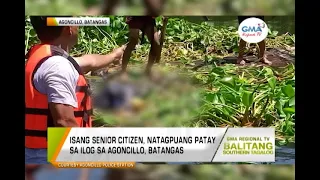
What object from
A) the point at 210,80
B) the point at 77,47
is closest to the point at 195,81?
A: the point at 210,80

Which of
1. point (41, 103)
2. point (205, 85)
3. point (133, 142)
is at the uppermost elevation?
point (205, 85)

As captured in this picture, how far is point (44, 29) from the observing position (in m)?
4.11

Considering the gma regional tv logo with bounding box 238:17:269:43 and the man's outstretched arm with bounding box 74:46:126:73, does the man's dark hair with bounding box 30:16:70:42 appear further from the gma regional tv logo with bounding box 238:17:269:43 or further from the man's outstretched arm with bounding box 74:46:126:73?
the gma regional tv logo with bounding box 238:17:269:43

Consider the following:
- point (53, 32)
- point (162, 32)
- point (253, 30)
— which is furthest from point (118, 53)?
point (253, 30)

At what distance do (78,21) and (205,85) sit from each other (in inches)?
35.8

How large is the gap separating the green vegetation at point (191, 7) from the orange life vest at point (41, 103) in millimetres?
260

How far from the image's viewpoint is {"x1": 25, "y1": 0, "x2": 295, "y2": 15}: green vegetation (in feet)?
13.5

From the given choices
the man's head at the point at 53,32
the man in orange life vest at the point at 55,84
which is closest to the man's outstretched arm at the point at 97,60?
the man in orange life vest at the point at 55,84

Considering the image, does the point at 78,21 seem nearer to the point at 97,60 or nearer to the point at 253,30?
the point at 97,60

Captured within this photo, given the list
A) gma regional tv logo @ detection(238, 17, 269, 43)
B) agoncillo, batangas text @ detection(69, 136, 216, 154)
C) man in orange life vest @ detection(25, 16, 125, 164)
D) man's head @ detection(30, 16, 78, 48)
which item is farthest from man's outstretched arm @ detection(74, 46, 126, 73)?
gma regional tv logo @ detection(238, 17, 269, 43)

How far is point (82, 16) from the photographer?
4133 millimetres

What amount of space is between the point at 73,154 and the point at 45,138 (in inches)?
8.1
